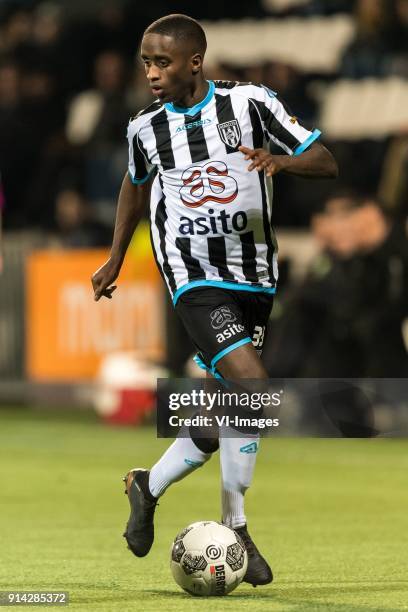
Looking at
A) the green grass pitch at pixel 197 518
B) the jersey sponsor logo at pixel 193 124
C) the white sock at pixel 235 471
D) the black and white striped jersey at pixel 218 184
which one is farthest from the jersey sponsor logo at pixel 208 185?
the green grass pitch at pixel 197 518

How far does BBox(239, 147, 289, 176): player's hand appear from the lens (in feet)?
16.6

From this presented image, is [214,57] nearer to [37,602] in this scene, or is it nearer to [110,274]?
[110,274]

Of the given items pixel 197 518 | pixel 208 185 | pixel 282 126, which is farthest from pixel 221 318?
pixel 197 518

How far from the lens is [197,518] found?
7.62 metres

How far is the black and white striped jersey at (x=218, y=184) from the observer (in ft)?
18.2

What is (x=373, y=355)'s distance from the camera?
11.1 meters

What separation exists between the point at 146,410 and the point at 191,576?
702 centimetres

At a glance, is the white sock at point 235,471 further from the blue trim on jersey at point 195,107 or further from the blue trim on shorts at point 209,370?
the blue trim on jersey at point 195,107

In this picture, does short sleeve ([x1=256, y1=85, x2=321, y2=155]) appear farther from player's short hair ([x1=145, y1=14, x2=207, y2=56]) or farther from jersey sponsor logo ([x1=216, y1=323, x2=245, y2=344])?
jersey sponsor logo ([x1=216, y1=323, x2=245, y2=344])

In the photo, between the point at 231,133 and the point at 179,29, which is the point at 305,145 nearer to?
the point at 231,133

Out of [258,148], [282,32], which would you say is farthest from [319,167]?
[282,32]

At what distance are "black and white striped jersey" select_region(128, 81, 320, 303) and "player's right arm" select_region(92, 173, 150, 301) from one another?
0.67ft

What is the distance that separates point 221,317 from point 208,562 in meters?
0.85

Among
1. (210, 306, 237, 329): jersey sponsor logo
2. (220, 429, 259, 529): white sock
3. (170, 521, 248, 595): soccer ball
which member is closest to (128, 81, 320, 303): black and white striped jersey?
(210, 306, 237, 329): jersey sponsor logo
